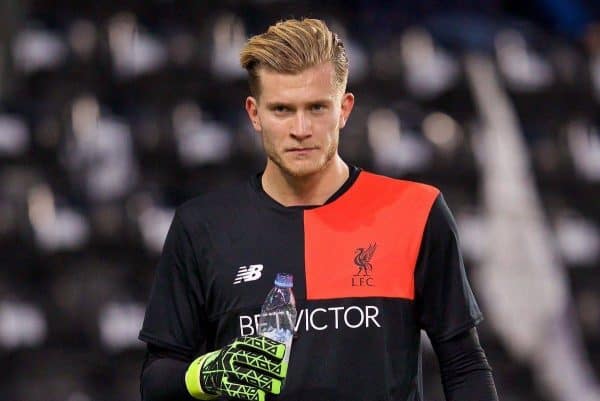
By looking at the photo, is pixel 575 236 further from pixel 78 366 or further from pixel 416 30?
pixel 78 366

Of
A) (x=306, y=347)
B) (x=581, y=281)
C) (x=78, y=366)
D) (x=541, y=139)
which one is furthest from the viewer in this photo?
(x=541, y=139)

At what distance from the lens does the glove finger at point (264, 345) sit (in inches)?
102

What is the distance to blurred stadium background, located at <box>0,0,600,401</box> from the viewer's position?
5.74 metres

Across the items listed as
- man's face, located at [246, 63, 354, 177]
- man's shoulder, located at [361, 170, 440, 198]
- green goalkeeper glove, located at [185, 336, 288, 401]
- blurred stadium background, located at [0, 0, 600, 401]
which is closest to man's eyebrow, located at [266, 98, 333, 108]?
man's face, located at [246, 63, 354, 177]

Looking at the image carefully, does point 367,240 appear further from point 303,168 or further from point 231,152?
point 231,152

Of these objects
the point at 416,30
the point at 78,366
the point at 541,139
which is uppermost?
the point at 416,30

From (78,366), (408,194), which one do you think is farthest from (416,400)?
(78,366)

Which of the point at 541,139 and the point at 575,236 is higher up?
the point at 541,139

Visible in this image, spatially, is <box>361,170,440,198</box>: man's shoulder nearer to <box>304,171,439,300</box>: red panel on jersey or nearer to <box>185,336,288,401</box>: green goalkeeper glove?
<box>304,171,439,300</box>: red panel on jersey

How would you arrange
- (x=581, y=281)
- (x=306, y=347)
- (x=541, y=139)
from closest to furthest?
(x=306, y=347), (x=581, y=281), (x=541, y=139)

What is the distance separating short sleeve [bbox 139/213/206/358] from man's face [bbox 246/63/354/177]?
0.29 meters

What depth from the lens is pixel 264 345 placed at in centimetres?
259

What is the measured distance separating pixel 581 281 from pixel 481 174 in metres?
0.68

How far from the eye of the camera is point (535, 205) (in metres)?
6.28
